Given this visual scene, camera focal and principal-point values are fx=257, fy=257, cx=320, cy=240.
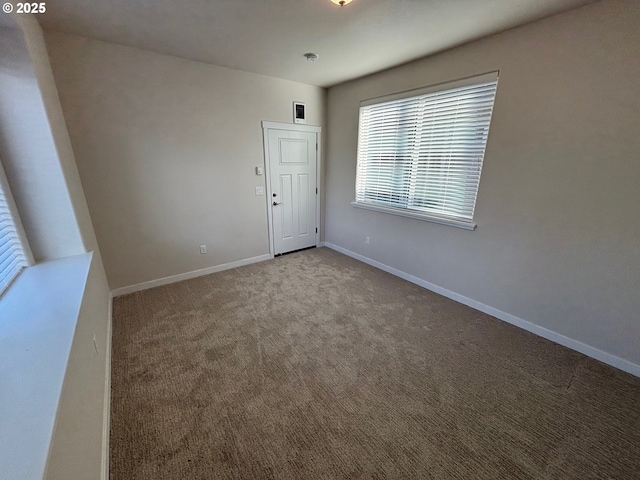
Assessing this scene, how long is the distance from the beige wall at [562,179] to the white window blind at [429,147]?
124 millimetres

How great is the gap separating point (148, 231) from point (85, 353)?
1.97m

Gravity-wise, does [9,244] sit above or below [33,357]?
above

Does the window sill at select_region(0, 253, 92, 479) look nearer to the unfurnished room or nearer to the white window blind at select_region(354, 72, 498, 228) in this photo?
the unfurnished room

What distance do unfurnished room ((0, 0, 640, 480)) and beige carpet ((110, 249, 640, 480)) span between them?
0.6 inches

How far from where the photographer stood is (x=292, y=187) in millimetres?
4043

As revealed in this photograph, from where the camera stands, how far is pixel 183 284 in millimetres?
3225

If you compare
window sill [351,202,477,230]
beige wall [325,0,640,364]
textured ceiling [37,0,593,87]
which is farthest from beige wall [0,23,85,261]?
beige wall [325,0,640,364]

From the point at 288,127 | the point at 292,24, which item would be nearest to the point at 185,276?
the point at 288,127

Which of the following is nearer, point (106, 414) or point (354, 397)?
point (106, 414)

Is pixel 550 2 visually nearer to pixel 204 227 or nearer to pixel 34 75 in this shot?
pixel 34 75

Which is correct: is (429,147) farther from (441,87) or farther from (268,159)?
(268,159)

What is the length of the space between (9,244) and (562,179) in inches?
156

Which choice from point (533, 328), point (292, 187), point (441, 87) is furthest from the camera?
point (292, 187)

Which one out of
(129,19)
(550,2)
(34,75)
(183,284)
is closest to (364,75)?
(550,2)
